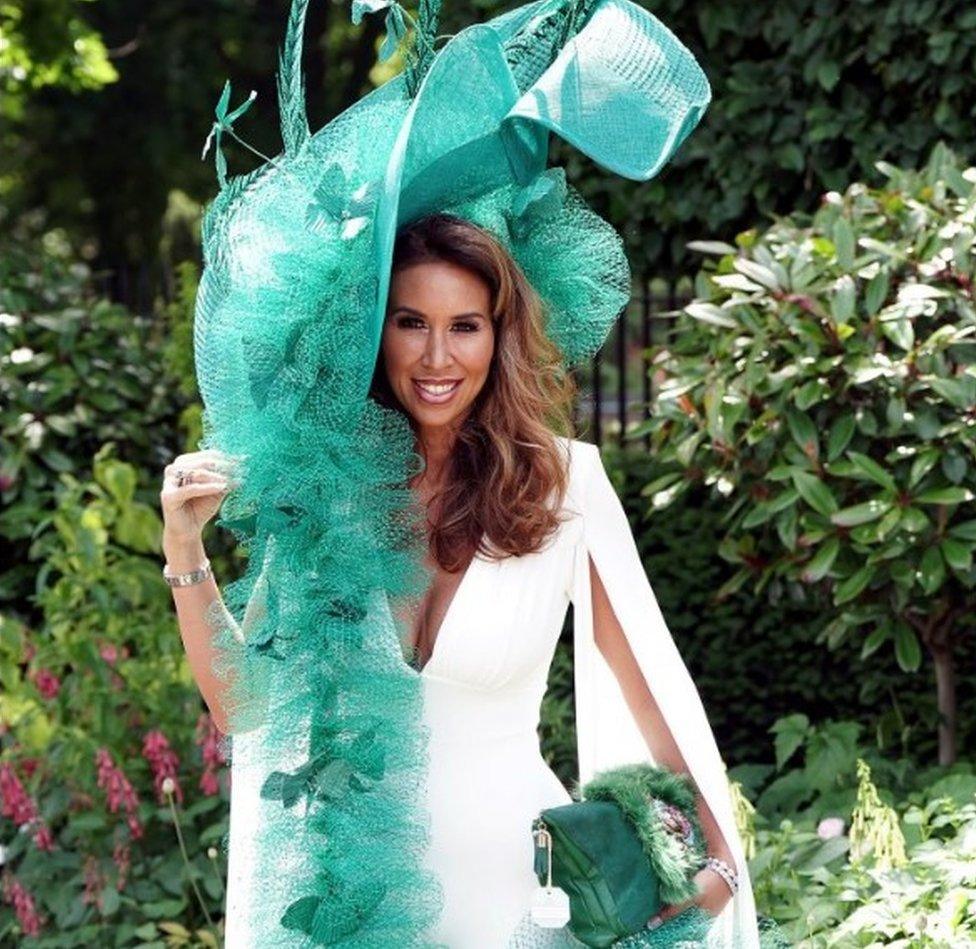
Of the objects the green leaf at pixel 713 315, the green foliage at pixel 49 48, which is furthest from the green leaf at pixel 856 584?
the green foliage at pixel 49 48

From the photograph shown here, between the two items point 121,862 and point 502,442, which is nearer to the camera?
point 502,442

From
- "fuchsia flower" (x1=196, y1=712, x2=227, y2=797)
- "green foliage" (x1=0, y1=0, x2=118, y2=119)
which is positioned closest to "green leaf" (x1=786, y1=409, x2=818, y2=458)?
"fuchsia flower" (x1=196, y1=712, x2=227, y2=797)

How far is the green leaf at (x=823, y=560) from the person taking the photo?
450cm

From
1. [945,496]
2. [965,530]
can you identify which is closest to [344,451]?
[945,496]

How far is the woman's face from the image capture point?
8.99 feet

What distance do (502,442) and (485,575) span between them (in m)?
0.19

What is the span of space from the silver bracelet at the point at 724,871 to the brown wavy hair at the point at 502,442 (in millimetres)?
526

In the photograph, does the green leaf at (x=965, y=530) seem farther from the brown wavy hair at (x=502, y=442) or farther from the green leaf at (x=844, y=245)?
the brown wavy hair at (x=502, y=442)

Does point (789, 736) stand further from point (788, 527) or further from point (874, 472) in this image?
point (874, 472)

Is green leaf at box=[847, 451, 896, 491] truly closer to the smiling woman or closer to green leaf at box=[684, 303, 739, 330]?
green leaf at box=[684, 303, 739, 330]

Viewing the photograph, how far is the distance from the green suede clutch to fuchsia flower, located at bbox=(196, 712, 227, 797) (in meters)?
1.87

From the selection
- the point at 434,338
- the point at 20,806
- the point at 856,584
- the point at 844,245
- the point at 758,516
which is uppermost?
the point at 434,338

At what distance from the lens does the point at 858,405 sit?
15.0 ft

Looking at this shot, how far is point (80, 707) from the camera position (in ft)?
16.1
